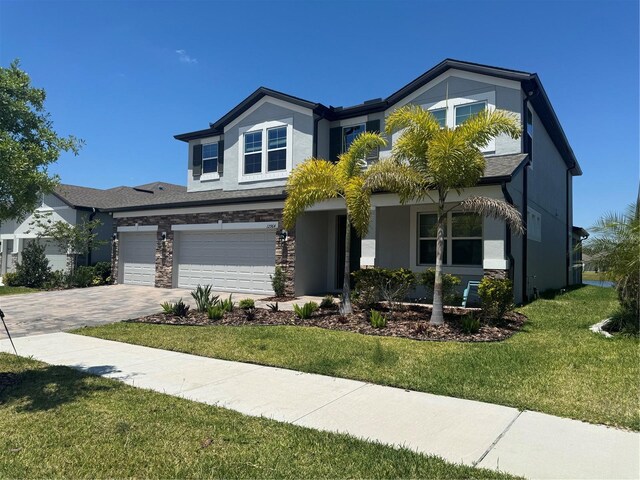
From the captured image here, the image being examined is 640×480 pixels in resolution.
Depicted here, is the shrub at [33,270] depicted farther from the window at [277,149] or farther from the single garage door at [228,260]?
the window at [277,149]

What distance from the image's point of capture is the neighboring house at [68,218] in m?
23.0

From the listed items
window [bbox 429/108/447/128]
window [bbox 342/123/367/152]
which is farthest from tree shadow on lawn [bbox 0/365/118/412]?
window [bbox 342/123/367/152]

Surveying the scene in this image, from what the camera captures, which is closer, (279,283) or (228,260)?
(279,283)

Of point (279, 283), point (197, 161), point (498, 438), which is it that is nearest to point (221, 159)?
point (197, 161)

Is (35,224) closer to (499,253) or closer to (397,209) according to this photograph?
(397,209)

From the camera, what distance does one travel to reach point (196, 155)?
68.3 ft

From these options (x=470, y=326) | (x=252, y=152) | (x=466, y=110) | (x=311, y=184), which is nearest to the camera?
(x=470, y=326)

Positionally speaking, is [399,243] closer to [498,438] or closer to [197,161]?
[197,161]

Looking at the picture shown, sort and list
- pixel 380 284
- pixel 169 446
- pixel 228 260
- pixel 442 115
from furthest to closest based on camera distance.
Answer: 1. pixel 228 260
2. pixel 442 115
3. pixel 380 284
4. pixel 169 446

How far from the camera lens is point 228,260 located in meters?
17.9

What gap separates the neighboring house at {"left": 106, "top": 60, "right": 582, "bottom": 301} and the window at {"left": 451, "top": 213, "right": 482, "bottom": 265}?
0.10 feet

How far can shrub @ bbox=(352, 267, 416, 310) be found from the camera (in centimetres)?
1205

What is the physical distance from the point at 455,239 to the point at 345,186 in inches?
198

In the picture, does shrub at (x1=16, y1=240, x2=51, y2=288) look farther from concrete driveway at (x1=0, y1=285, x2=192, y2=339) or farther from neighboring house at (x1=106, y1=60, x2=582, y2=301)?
neighboring house at (x1=106, y1=60, x2=582, y2=301)
